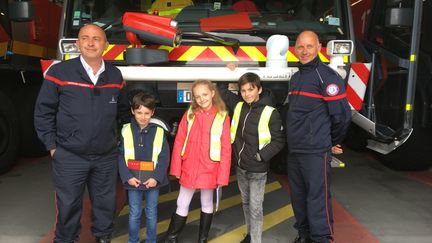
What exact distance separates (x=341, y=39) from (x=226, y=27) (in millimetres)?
1001

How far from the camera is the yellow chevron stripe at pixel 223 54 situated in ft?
11.8

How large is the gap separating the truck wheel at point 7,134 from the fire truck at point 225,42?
6.23 feet

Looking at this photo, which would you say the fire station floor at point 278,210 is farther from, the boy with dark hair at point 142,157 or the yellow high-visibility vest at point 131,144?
the yellow high-visibility vest at point 131,144

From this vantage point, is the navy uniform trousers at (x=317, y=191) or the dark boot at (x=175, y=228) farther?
the dark boot at (x=175, y=228)

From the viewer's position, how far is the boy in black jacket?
123 inches

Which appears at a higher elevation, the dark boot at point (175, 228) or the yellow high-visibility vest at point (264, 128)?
the yellow high-visibility vest at point (264, 128)

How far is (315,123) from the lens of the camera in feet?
9.98

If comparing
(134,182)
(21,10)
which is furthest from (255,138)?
(21,10)

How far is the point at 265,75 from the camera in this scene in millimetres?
3396

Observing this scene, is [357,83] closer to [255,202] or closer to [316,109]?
[316,109]

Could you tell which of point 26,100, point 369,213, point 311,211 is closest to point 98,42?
point 311,211

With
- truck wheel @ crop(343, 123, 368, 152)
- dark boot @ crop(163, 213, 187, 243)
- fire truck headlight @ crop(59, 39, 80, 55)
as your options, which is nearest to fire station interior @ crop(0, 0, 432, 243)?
fire truck headlight @ crop(59, 39, 80, 55)

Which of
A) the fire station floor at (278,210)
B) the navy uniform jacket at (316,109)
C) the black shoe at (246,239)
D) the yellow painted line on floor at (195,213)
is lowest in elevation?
the fire station floor at (278,210)

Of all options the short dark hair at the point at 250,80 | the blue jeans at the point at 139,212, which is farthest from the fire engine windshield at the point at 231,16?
the blue jeans at the point at 139,212
